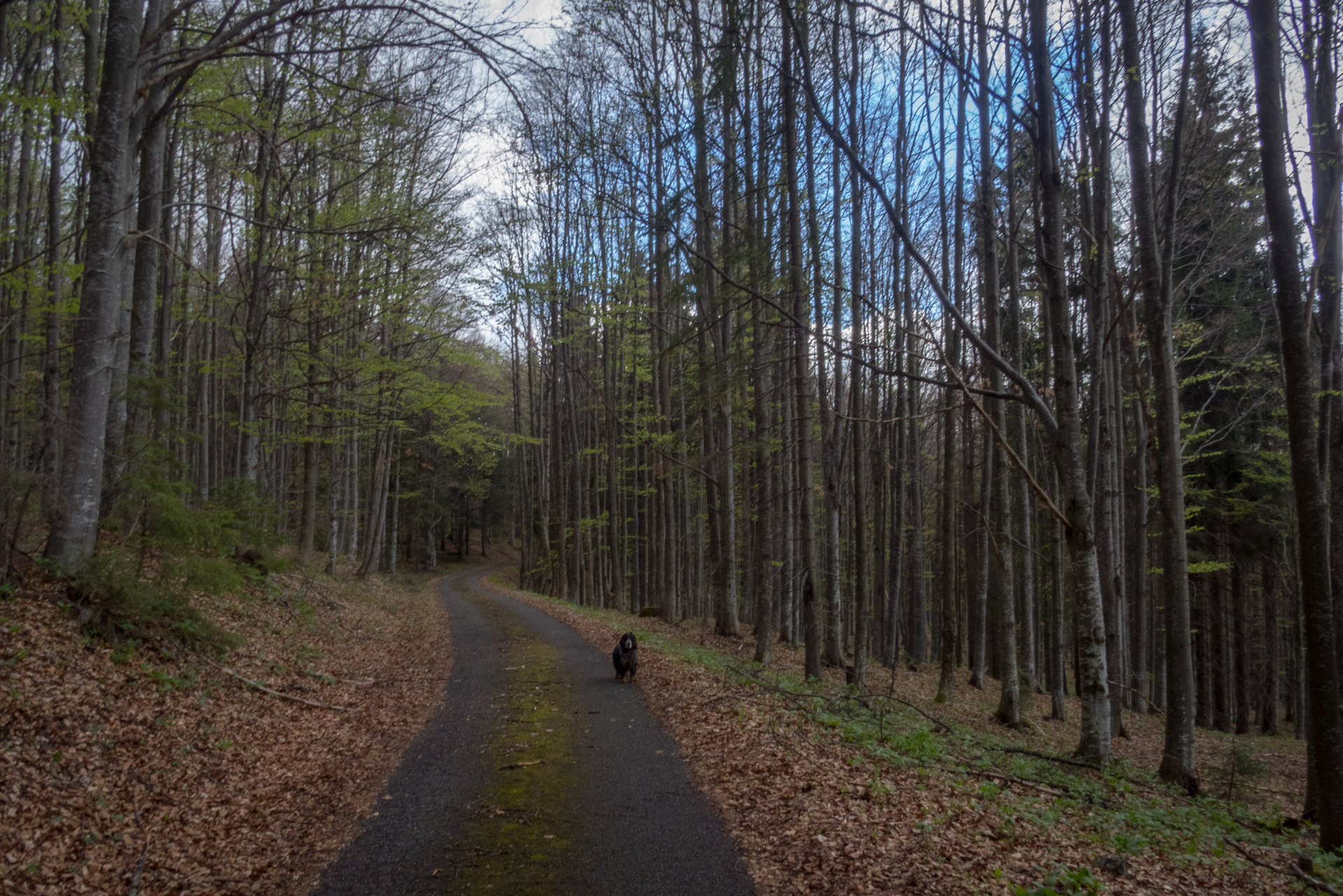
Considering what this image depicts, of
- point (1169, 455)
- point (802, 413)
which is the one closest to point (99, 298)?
point (802, 413)

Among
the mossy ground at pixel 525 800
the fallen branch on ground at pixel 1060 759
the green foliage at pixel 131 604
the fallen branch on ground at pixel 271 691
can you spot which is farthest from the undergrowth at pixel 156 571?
the fallen branch on ground at pixel 1060 759

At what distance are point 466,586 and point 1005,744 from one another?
2930 cm

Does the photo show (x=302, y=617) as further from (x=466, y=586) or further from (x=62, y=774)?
(x=466, y=586)

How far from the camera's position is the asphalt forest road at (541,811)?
4539 mm

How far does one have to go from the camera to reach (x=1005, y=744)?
9.38 m

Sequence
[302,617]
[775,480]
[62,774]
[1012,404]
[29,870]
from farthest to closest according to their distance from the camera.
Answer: [775,480]
[1012,404]
[302,617]
[62,774]
[29,870]

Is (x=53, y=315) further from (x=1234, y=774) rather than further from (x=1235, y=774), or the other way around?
(x=1235, y=774)

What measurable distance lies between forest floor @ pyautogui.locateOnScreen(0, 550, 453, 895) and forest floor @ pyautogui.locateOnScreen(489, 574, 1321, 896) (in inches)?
128

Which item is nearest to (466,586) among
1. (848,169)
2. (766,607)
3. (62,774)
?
(766,607)

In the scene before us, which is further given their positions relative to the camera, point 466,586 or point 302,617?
point 466,586

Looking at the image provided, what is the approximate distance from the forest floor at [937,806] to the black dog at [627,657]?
12.2 inches

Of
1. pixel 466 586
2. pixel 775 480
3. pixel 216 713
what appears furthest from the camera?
pixel 466 586

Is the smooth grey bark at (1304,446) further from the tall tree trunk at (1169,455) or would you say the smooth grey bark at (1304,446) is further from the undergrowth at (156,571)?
the undergrowth at (156,571)

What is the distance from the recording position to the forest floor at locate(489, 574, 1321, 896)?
4.50 meters
